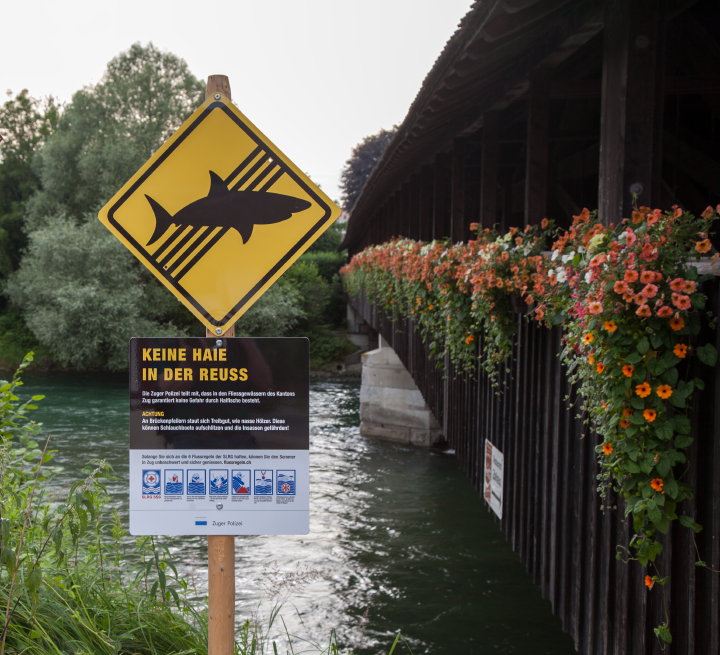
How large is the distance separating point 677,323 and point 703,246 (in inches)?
10.2

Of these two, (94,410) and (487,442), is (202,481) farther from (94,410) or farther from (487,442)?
(94,410)

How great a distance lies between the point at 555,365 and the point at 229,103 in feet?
8.22

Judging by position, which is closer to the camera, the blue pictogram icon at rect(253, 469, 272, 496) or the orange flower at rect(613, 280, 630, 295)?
the blue pictogram icon at rect(253, 469, 272, 496)

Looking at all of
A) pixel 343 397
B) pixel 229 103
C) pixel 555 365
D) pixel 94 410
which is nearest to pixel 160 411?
pixel 229 103

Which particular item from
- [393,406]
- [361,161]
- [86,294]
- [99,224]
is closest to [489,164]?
[393,406]

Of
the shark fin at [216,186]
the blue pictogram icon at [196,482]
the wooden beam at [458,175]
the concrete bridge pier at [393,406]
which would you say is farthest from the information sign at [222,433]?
the concrete bridge pier at [393,406]

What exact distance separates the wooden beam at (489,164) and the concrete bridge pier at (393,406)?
30.2 ft

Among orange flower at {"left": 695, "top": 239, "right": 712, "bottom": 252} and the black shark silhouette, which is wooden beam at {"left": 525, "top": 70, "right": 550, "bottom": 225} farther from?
the black shark silhouette

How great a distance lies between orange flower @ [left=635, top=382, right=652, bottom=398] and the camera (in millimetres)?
2373

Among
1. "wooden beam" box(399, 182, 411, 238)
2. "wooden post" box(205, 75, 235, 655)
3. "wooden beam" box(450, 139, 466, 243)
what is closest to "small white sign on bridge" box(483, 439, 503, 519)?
"wooden beam" box(450, 139, 466, 243)

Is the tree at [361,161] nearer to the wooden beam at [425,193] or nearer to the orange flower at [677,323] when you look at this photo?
the wooden beam at [425,193]

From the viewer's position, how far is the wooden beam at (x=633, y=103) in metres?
3.20

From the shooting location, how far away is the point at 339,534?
9.66 m

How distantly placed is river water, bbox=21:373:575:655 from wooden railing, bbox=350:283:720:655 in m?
1.11
